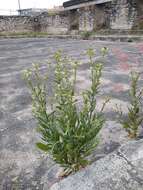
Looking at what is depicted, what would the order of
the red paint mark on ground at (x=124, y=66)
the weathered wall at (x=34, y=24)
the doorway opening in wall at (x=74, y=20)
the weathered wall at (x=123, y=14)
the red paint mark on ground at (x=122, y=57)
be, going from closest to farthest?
1. the red paint mark on ground at (x=124, y=66)
2. the red paint mark on ground at (x=122, y=57)
3. the weathered wall at (x=123, y=14)
4. the doorway opening in wall at (x=74, y=20)
5. the weathered wall at (x=34, y=24)

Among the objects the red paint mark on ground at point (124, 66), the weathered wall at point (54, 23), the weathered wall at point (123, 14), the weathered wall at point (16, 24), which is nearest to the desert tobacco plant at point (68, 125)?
the red paint mark on ground at point (124, 66)

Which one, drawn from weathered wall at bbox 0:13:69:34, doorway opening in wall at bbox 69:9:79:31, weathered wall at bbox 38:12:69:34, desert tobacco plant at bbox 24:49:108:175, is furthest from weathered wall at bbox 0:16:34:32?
desert tobacco plant at bbox 24:49:108:175

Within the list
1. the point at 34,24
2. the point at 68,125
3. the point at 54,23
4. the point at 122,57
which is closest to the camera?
the point at 68,125

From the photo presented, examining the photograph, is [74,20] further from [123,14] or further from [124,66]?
[124,66]

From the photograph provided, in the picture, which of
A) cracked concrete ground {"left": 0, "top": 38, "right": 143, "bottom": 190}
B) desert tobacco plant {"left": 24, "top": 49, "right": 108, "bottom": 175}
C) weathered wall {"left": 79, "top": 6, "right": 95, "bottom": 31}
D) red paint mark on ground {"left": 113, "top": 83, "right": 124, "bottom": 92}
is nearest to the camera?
desert tobacco plant {"left": 24, "top": 49, "right": 108, "bottom": 175}

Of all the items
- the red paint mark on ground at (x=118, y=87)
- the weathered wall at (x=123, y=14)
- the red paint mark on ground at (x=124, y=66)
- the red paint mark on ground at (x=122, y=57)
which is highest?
the weathered wall at (x=123, y=14)

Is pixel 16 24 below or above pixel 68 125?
→ above

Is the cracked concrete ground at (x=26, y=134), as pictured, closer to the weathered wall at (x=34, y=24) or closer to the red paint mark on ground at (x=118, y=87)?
the red paint mark on ground at (x=118, y=87)

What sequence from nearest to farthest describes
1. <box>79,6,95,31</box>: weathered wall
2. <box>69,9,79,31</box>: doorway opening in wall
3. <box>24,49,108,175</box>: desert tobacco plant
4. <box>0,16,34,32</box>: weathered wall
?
<box>24,49,108,175</box>: desert tobacco plant, <box>79,6,95,31</box>: weathered wall, <box>69,9,79,31</box>: doorway opening in wall, <box>0,16,34,32</box>: weathered wall

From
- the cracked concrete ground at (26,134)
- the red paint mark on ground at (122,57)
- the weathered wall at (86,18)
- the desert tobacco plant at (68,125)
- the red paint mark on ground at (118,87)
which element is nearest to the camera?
the desert tobacco plant at (68,125)

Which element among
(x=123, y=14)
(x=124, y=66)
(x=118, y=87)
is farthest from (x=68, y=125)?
(x=123, y=14)

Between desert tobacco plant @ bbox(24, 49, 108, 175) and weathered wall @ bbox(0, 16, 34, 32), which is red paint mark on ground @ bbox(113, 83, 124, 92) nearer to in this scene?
desert tobacco plant @ bbox(24, 49, 108, 175)

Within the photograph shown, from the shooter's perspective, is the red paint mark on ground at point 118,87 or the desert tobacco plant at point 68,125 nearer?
the desert tobacco plant at point 68,125

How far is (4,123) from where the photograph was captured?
2.77 m
